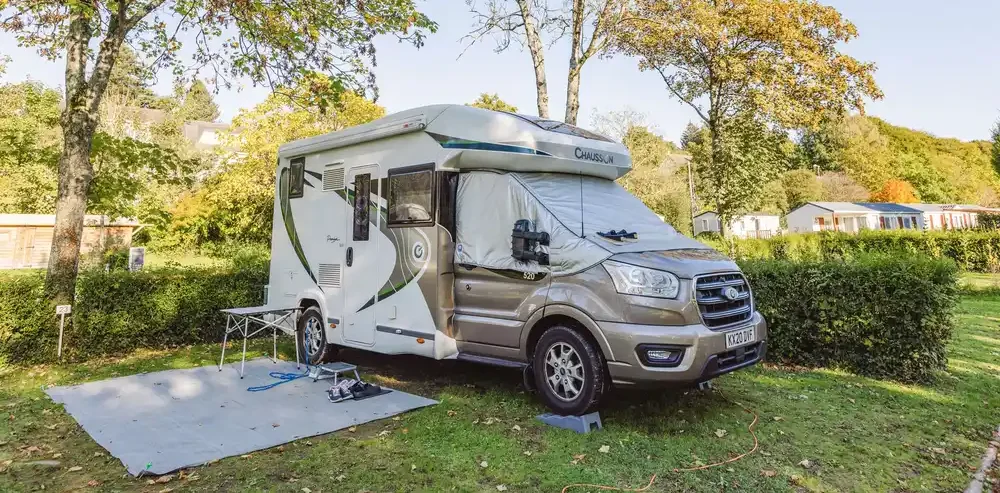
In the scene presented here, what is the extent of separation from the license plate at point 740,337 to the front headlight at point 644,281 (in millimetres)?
622

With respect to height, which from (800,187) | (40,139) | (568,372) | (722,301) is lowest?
(568,372)

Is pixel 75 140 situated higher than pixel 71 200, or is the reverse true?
pixel 75 140

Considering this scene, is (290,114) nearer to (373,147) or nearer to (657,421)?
(373,147)

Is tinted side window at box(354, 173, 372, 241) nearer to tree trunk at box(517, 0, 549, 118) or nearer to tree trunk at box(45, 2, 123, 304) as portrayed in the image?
tree trunk at box(45, 2, 123, 304)

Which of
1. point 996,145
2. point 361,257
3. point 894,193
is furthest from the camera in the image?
point 894,193

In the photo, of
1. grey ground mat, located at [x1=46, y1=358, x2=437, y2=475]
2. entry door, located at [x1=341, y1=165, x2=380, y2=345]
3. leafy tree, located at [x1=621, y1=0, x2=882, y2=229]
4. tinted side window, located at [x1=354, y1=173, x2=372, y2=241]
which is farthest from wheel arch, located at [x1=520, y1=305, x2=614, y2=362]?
leafy tree, located at [x1=621, y1=0, x2=882, y2=229]

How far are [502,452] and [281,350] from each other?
5.64 metres

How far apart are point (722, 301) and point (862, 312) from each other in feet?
9.58

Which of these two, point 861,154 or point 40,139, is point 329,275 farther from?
point 861,154

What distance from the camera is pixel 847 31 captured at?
17.5 metres

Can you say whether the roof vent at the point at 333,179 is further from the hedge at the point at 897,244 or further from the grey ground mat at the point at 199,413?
the hedge at the point at 897,244

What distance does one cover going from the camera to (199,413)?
203 inches

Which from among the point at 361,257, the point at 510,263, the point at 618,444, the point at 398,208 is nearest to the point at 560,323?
the point at 510,263

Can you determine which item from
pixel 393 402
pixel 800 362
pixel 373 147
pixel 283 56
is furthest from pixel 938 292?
pixel 283 56
